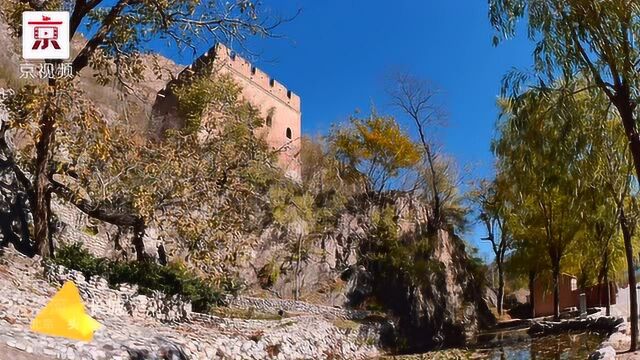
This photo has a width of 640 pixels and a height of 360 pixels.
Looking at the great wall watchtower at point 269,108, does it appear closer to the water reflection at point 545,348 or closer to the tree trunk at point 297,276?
the tree trunk at point 297,276

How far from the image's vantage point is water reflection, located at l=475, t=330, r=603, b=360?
514 inches

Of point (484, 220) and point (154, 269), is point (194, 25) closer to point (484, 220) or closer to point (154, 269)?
point (154, 269)

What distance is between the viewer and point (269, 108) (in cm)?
3369

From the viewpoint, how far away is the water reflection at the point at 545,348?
1306 centimetres

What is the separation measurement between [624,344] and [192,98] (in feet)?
61.8

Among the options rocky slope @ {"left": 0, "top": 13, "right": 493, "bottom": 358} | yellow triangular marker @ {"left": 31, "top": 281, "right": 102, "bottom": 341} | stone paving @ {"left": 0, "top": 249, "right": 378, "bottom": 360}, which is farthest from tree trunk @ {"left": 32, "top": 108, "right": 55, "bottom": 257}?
yellow triangular marker @ {"left": 31, "top": 281, "right": 102, "bottom": 341}

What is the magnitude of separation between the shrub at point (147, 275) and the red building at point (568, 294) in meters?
20.1

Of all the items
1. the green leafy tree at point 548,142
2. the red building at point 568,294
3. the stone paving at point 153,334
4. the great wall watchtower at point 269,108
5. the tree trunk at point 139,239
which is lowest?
the red building at point 568,294

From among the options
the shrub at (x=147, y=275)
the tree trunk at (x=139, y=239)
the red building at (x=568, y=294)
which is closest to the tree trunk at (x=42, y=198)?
the shrub at (x=147, y=275)

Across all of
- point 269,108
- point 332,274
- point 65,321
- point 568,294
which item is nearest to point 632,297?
point 65,321

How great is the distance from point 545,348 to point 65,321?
41.4 feet

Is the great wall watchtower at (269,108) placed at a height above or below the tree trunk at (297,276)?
above

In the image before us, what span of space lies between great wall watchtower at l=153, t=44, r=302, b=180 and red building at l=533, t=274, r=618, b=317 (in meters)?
15.7

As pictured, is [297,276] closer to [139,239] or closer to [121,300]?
[139,239]
